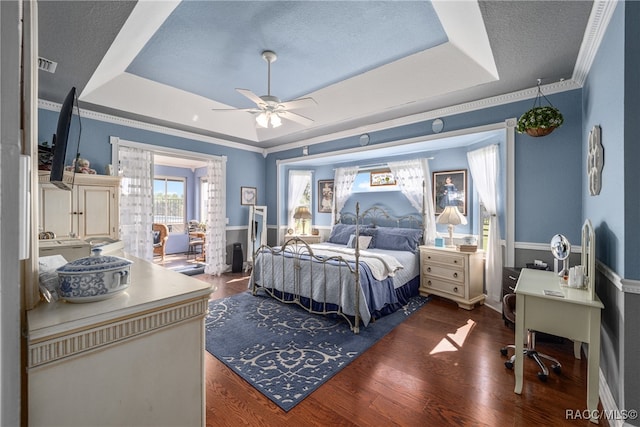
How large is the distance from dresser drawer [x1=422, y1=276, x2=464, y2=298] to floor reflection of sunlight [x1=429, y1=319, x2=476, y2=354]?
0.69m

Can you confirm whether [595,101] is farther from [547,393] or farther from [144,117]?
[144,117]

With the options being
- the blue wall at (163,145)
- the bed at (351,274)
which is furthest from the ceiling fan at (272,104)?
the blue wall at (163,145)

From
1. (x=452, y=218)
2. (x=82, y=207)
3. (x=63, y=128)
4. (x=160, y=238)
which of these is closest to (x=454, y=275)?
(x=452, y=218)

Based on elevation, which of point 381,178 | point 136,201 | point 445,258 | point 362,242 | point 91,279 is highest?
point 381,178

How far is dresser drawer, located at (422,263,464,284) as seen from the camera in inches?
164

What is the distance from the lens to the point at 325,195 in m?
6.74

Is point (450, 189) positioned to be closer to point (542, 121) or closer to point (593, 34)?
point (542, 121)

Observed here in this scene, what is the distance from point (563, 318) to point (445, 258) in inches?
87.5

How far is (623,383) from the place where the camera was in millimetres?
Answer: 1828

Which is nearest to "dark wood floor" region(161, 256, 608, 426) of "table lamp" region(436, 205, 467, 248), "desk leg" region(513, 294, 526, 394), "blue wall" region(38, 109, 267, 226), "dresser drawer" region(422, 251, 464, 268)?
"desk leg" region(513, 294, 526, 394)

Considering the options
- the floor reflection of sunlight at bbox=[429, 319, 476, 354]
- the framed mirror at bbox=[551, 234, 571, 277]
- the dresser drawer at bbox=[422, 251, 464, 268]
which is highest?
the framed mirror at bbox=[551, 234, 571, 277]

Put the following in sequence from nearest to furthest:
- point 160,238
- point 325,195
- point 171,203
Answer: point 325,195 < point 160,238 < point 171,203

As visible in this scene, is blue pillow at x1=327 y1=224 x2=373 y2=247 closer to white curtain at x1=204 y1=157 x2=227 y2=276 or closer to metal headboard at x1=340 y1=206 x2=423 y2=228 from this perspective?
metal headboard at x1=340 y1=206 x2=423 y2=228
